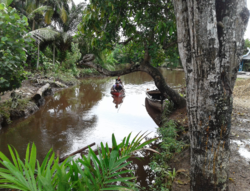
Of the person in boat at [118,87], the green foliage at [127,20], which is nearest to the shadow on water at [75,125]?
the person in boat at [118,87]

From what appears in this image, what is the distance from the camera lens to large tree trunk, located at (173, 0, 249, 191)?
1.91 m

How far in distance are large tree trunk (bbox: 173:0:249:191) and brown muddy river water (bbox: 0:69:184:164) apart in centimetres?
414

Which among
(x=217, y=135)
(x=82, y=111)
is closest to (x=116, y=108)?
(x=82, y=111)

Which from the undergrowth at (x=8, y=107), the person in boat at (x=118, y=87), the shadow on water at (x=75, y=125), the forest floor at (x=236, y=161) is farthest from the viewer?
the person in boat at (x=118, y=87)

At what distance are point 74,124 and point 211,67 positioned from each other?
651 cm

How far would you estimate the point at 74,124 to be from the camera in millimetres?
7602

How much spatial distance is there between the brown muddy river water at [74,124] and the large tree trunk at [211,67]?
4.14 m

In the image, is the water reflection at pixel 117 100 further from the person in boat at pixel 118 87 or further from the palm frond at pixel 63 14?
the palm frond at pixel 63 14

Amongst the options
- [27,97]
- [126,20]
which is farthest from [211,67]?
[27,97]

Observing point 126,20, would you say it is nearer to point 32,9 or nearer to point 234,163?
point 234,163

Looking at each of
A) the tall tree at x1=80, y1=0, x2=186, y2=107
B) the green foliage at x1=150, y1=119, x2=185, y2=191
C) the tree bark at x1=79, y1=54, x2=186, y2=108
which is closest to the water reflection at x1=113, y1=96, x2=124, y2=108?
the tree bark at x1=79, y1=54, x2=186, y2=108

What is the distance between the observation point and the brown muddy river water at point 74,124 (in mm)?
5922

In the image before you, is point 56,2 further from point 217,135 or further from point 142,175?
point 217,135

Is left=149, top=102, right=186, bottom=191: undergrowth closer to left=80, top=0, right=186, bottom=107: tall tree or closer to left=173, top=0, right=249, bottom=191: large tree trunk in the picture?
left=173, top=0, right=249, bottom=191: large tree trunk
